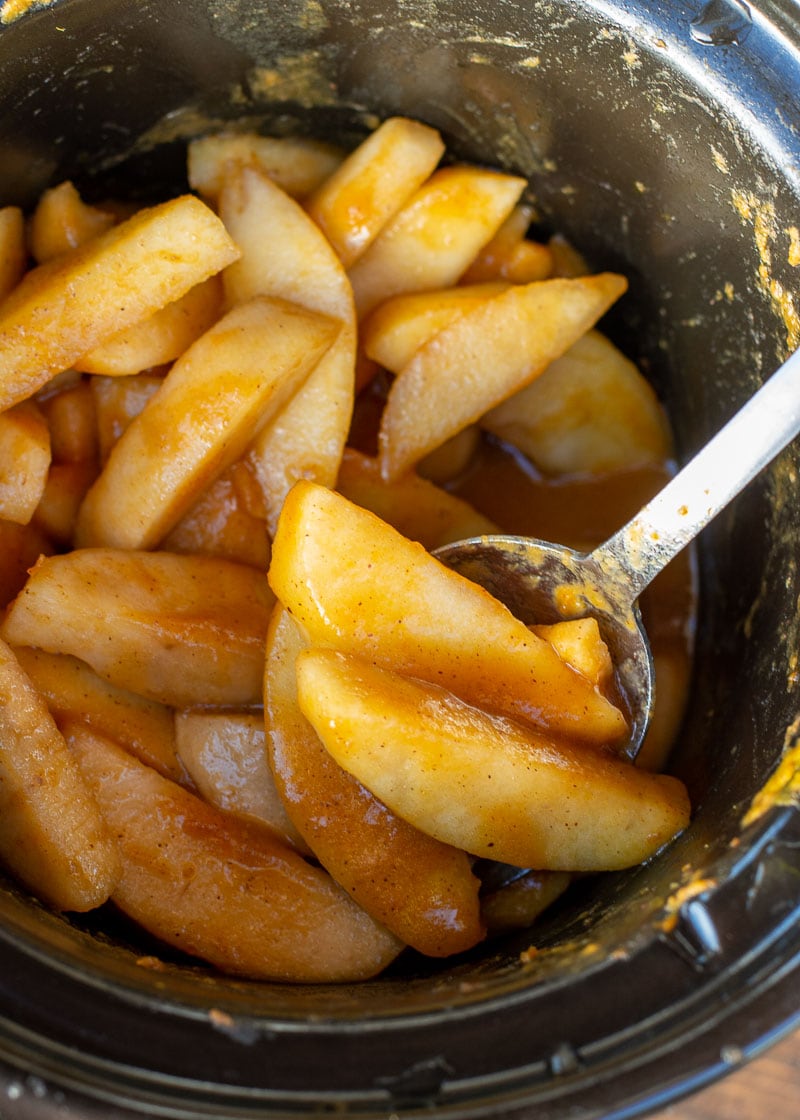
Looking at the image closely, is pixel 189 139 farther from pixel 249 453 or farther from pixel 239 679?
pixel 239 679

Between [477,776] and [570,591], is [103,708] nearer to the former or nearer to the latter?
[477,776]

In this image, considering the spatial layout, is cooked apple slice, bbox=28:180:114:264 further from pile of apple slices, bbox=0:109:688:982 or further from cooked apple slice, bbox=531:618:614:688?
Result: cooked apple slice, bbox=531:618:614:688

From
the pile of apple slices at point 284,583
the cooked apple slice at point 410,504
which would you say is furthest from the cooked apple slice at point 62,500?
the cooked apple slice at point 410,504

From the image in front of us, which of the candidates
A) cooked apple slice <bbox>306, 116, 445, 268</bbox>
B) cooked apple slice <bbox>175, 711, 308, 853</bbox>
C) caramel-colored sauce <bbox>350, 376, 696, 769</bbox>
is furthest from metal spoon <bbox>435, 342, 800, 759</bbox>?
cooked apple slice <bbox>306, 116, 445, 268</bbox>

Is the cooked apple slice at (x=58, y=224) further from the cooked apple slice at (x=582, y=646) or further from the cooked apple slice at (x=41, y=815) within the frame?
the cooked apple slice at (x=582, y=646)

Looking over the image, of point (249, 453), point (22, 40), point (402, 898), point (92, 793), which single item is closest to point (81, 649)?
point (92, 793)

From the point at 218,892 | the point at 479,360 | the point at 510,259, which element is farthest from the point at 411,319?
the point at 218,892

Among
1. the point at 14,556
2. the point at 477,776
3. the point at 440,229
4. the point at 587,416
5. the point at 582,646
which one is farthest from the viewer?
the point at 587,416
